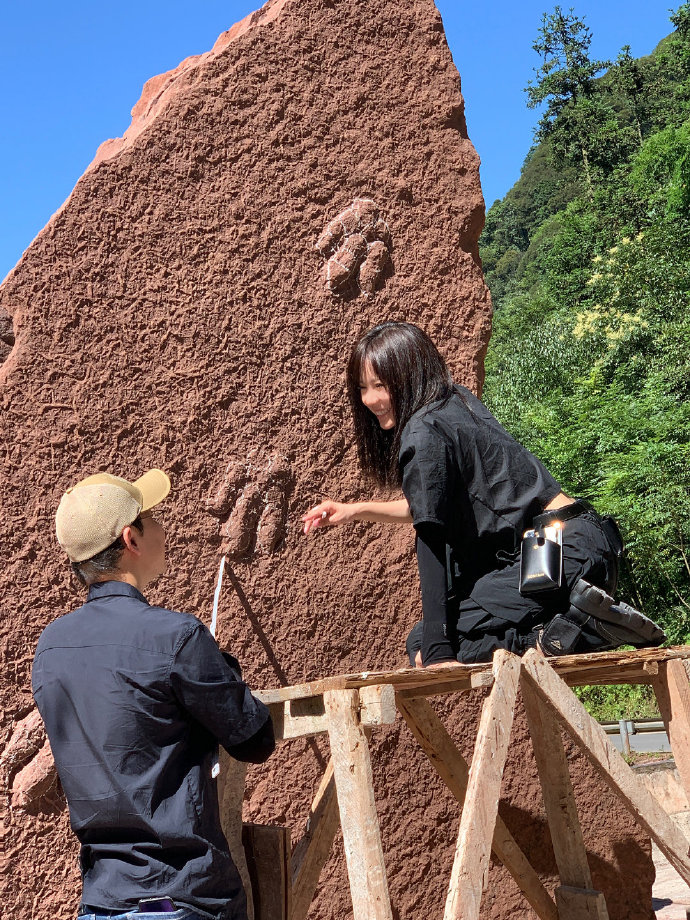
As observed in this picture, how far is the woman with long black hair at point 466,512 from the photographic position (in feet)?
6.61

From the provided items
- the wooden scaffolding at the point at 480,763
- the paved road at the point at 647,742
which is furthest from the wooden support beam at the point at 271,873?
the paved road at the point at 647,742

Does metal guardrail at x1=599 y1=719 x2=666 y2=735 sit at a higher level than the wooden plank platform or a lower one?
lower

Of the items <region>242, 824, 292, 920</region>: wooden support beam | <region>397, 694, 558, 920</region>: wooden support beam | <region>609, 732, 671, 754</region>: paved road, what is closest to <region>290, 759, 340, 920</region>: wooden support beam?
<region>242, 824, 292, 920</region>: wooden support beam

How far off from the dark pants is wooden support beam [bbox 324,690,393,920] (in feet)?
1.76

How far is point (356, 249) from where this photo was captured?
2.75 meters

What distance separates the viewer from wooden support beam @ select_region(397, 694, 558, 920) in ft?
7.40

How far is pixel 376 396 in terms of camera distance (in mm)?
2266

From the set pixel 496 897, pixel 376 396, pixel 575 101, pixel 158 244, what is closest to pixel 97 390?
pixel 158 244

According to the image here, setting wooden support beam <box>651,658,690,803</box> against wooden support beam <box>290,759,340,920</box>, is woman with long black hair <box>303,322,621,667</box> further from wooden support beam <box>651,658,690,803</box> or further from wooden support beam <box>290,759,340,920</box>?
wooden support beam <box>290,759,340,920</box>

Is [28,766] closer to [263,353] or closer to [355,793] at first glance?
[355,793]

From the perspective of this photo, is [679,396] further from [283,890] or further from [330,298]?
[283,890]

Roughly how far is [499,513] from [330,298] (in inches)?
36.5

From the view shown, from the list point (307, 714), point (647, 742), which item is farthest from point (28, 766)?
point (647, 742)

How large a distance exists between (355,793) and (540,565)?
0.64m
